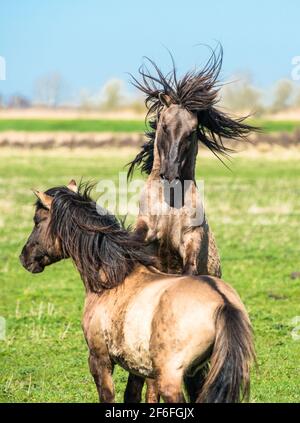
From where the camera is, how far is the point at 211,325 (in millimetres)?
5613

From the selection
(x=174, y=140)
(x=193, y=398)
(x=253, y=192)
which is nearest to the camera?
(x=193, y=398)

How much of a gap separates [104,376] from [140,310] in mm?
791

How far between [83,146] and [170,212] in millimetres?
49676

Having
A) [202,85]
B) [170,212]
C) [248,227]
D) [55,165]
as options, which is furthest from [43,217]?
[55,165]

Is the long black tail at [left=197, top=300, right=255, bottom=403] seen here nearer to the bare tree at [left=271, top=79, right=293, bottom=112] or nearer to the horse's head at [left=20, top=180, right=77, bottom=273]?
the horse's head at [left=20, top=180, right=77, bottom=273]

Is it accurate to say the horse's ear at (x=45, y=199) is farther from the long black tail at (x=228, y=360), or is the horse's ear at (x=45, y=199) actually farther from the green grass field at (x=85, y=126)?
the green grass field at (x=85, y=126)

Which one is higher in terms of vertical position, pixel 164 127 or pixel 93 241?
pixel 164 127

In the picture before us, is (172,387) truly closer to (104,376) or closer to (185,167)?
(104,376)

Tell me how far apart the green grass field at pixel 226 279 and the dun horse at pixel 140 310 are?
0.75 metres

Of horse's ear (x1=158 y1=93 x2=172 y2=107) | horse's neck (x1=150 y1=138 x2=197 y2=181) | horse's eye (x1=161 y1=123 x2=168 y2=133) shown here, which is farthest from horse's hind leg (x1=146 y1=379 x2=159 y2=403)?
horse's ear (x1=158 y1=93 x2=172 y2=107)

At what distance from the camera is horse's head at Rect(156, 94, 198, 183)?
24.3 ft

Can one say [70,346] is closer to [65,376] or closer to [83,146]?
[65,376]

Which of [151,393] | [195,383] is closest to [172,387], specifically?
[195,383]

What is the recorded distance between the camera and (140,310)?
19.9ft
